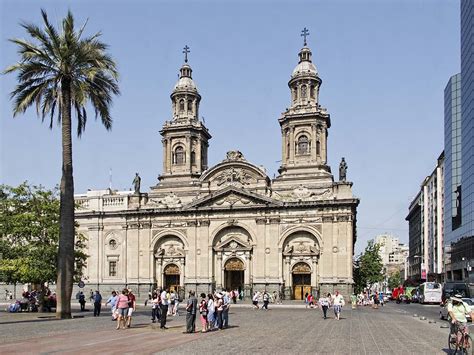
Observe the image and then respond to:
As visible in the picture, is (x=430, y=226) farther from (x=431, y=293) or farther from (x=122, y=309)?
(x=122, y=309)

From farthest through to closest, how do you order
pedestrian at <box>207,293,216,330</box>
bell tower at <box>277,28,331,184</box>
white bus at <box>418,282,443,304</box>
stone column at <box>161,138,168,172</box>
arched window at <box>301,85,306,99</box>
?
stone column at <box>161,138,168,172</box> → arched window at <box>301,85,306,99</box> → bell tower at <box>277,28,331,184</box> → white bus at <box>418,282,443,304</box> → pedestrian at <box>207,293,216,330</box>

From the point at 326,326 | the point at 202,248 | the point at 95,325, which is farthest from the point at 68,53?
the point at 202,248

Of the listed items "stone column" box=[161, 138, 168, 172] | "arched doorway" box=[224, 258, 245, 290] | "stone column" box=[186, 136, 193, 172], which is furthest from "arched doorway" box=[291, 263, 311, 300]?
"stone column" box=[161, 138, 168, 172]

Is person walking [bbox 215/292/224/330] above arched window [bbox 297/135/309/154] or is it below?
below

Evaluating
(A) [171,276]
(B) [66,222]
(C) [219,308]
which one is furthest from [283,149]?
(C) [219,308]

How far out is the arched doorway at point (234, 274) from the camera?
231 ft

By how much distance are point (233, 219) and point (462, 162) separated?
39.8 m

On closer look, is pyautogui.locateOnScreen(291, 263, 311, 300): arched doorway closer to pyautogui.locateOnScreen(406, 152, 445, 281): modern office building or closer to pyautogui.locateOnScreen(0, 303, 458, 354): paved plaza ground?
pyautogui.locateOnScreen(0, 303, 458, 354): paved plaza ground

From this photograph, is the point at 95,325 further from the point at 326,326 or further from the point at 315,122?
Answer: the point at 315,122

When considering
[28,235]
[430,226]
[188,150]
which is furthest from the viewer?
[430,226]

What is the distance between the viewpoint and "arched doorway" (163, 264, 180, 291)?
7262 centimetres

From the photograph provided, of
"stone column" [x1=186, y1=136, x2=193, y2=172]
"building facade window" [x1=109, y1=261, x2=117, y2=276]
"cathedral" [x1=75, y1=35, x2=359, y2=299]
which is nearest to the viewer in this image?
"cathedral" [x1=75, y1=35, x2=359, y2=299]

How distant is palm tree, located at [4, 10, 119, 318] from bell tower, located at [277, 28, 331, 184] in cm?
3876

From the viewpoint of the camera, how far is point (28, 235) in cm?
4556
